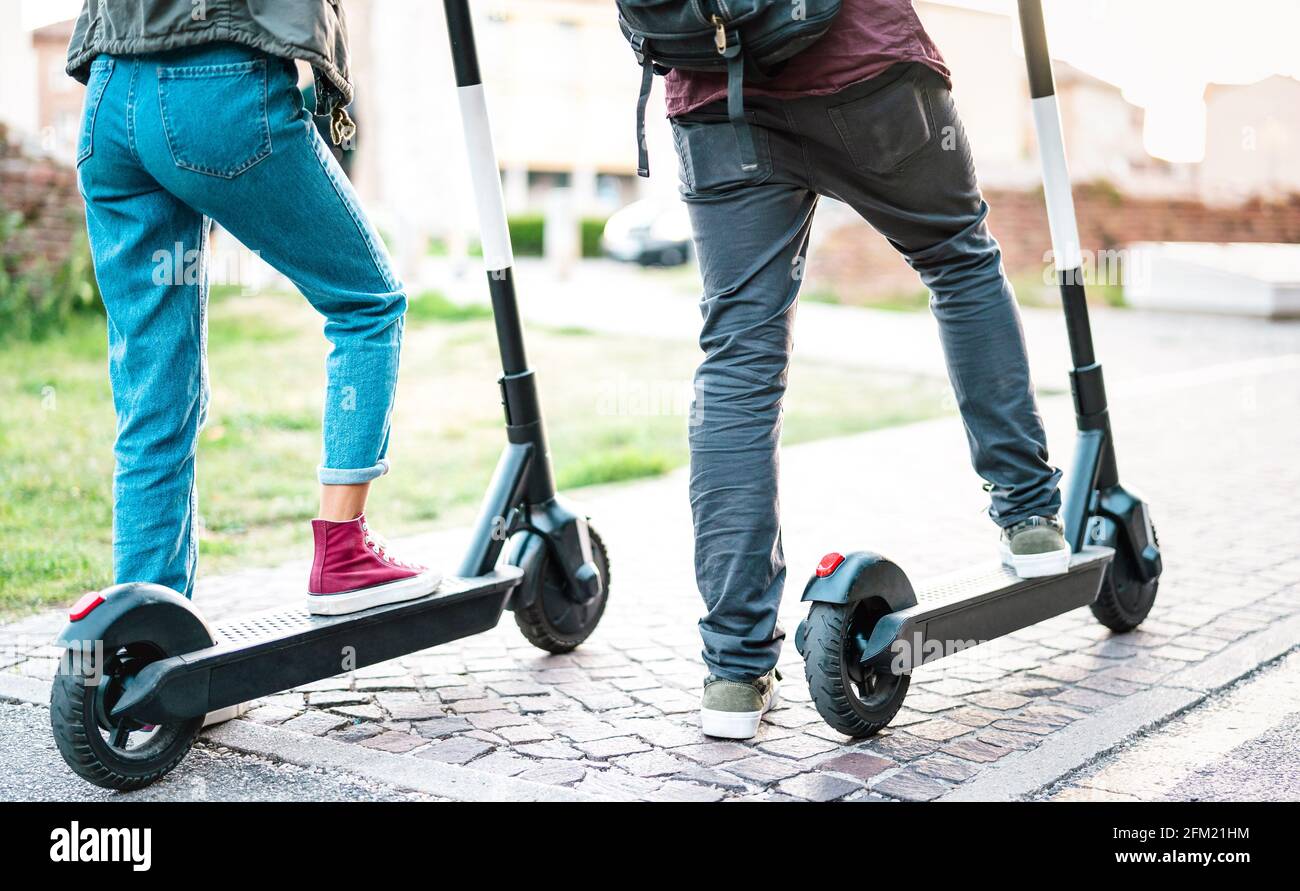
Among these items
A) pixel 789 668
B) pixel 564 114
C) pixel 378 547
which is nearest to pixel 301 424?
pixel 789 668

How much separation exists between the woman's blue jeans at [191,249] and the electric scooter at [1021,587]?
1.01m

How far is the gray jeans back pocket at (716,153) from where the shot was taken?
110 inches

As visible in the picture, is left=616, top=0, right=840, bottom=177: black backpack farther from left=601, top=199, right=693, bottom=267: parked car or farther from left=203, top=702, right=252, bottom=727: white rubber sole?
left=601, top=199, right=693, bottom=267: parked car

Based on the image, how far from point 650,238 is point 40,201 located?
48.9 feet

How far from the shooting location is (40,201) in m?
10.4

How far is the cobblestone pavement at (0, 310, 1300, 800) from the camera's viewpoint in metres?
2.83

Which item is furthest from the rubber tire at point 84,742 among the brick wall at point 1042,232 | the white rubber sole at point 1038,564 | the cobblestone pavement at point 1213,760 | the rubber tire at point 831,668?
the brick wall at point 1042,232

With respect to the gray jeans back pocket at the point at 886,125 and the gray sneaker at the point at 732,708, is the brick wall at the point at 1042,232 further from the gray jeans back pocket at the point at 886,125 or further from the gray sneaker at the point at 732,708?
the gray sneaker at the point at 732,708

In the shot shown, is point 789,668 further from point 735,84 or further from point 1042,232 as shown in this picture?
point 1042,232

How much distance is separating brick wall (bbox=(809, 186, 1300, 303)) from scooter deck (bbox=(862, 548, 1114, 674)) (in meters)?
12.3

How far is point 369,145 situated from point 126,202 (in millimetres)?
26645
